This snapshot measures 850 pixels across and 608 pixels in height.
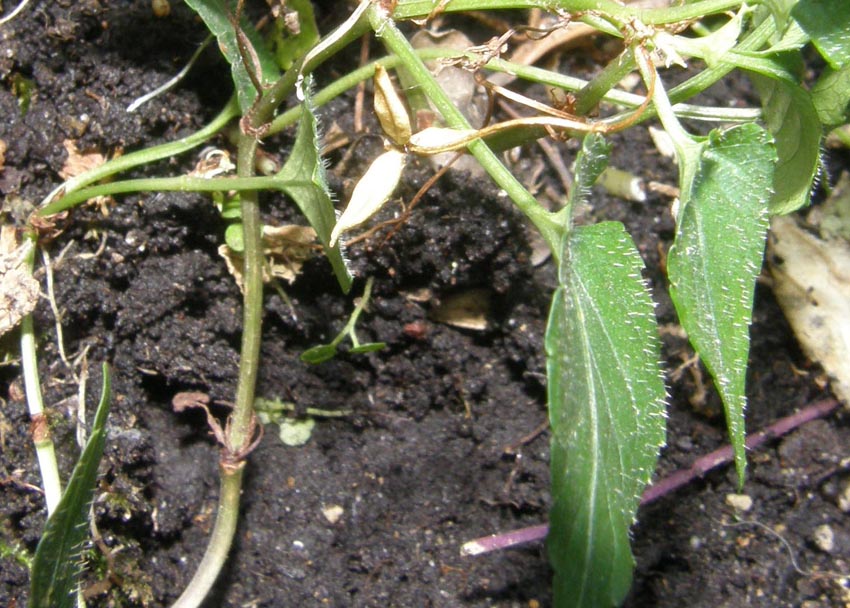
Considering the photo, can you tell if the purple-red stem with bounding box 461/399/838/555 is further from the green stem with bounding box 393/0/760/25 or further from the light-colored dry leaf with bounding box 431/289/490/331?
the green stem with bounding box 393/0/760/25

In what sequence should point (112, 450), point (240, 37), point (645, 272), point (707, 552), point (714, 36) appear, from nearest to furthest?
point (714, 36) < point (240, 37) < point (112, 450) < point (707, 552) < point (645, 272)

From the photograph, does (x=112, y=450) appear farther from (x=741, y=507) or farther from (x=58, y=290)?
(x=741, y=507)

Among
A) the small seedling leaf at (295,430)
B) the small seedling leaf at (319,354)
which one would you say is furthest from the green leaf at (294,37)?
the small seedling leaf at (295,430)

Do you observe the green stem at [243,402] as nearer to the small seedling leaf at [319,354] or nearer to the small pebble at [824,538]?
the small seedling leaf at [319,354]

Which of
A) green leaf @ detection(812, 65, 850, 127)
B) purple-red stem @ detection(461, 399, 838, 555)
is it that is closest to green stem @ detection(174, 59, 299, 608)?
purple-red stem @ detection(461, 399, 838, 555)

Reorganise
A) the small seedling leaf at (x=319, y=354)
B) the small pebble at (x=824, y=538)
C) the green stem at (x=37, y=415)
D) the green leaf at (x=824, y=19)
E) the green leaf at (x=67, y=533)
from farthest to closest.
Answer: the small pebble at (x=824, y=538) → the small seedling leaf at (x=319, y=354) → the green stem at (x=37, y=415) → the green leaf at (x=67, y=533) → the green leaf at (x=824, y=19)

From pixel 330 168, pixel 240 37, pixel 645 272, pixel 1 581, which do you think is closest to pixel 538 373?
pixel 645 272
